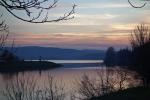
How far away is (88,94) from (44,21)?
2107cm

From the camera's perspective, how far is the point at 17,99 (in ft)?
58.7

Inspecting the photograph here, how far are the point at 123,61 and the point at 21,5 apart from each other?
35.6 meters

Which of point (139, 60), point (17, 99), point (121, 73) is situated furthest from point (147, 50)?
point (17, 99)

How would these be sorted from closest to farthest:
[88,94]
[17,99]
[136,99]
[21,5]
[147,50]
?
[21,5] → [17,99] → [136,99] → [88,94] → [147,50]

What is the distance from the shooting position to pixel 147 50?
35.2 meters

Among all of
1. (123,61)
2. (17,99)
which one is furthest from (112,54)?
(17,99)

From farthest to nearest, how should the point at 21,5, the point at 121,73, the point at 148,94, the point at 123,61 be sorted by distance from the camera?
1. the point at 123,61
2. the point at 121,73
3. the point at 148,94
4. the point at 21,5

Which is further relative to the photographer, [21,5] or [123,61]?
[123,61]

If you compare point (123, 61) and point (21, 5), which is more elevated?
point (21, 5)

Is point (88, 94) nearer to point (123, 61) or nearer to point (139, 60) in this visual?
point (139, 60)

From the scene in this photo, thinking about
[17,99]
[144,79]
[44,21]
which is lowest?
[144,79]

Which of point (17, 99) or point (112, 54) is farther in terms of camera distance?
point (112, 54)

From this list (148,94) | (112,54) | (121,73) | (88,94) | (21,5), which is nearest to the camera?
(21,5)

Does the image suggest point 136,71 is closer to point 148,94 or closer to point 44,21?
point 148,94
